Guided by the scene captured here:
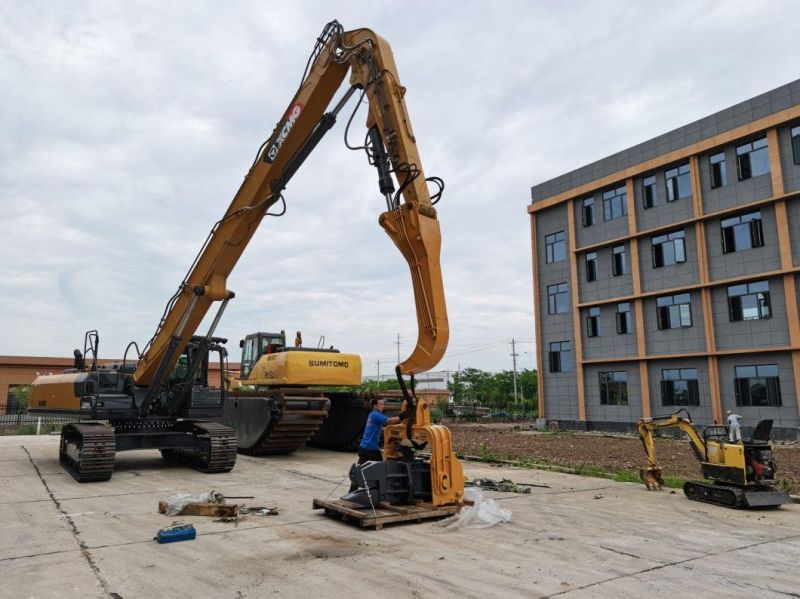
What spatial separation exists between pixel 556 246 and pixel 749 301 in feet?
33.2

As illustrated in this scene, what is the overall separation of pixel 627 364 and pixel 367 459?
70.2 ft

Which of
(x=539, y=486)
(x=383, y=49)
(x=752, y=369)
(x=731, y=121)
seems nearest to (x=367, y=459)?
(x=539, y=486)

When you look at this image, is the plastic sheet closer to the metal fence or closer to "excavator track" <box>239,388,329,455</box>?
"excavator track" <box>239,388,329,455</box>

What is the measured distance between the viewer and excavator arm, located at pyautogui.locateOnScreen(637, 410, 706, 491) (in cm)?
942

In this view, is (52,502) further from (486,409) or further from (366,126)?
(486,409)

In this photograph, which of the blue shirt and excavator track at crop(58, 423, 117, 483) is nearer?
the blue shirt

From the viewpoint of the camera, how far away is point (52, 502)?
28.4 ft

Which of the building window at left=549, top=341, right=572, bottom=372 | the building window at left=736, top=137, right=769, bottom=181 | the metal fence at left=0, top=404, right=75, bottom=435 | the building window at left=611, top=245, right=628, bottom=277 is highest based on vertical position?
the building window at left=736, top=137, right=769, bottom=181

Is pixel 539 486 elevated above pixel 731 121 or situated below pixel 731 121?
below

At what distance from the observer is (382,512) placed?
7.24m

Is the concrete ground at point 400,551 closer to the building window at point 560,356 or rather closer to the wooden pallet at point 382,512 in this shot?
the wooden pallet at point 382,512

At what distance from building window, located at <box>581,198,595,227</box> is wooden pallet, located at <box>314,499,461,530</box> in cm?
2411

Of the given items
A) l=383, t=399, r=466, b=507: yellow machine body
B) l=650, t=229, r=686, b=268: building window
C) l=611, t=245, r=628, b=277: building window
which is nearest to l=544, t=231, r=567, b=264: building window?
l=611, t=245, r=628, b=277: building window

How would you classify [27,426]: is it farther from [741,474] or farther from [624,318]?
[741,474]
